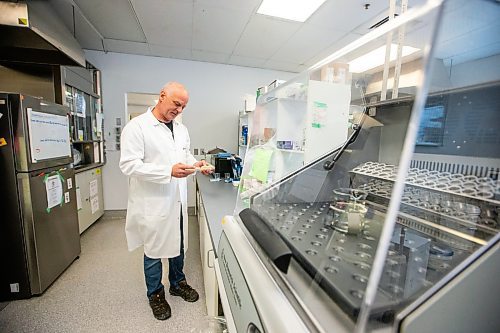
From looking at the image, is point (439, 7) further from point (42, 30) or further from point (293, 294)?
point (42, 30)

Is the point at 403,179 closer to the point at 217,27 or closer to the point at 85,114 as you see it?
the point at 217,27

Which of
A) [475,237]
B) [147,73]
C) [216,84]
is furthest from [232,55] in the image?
[475,237]

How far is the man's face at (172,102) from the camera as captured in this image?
1.54m

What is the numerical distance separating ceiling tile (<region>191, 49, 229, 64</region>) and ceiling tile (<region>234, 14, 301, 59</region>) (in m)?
0.28

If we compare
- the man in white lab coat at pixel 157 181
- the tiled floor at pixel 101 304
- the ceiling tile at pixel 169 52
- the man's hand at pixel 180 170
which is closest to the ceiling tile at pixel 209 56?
the ceiling tile at pixel 169 52

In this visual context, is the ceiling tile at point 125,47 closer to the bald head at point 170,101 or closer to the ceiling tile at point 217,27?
the ceiling tile at point 217,27

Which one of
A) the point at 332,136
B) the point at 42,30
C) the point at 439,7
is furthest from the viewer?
the point at 42,30

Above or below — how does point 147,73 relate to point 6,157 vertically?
above

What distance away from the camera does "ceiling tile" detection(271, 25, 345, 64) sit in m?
2.73

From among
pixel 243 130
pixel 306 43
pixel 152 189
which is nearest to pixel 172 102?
pixel 152 189

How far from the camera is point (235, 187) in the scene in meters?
2.32

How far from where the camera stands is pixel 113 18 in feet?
8.34

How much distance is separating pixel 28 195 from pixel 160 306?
4.22 ft

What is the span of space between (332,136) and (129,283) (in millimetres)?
2061
